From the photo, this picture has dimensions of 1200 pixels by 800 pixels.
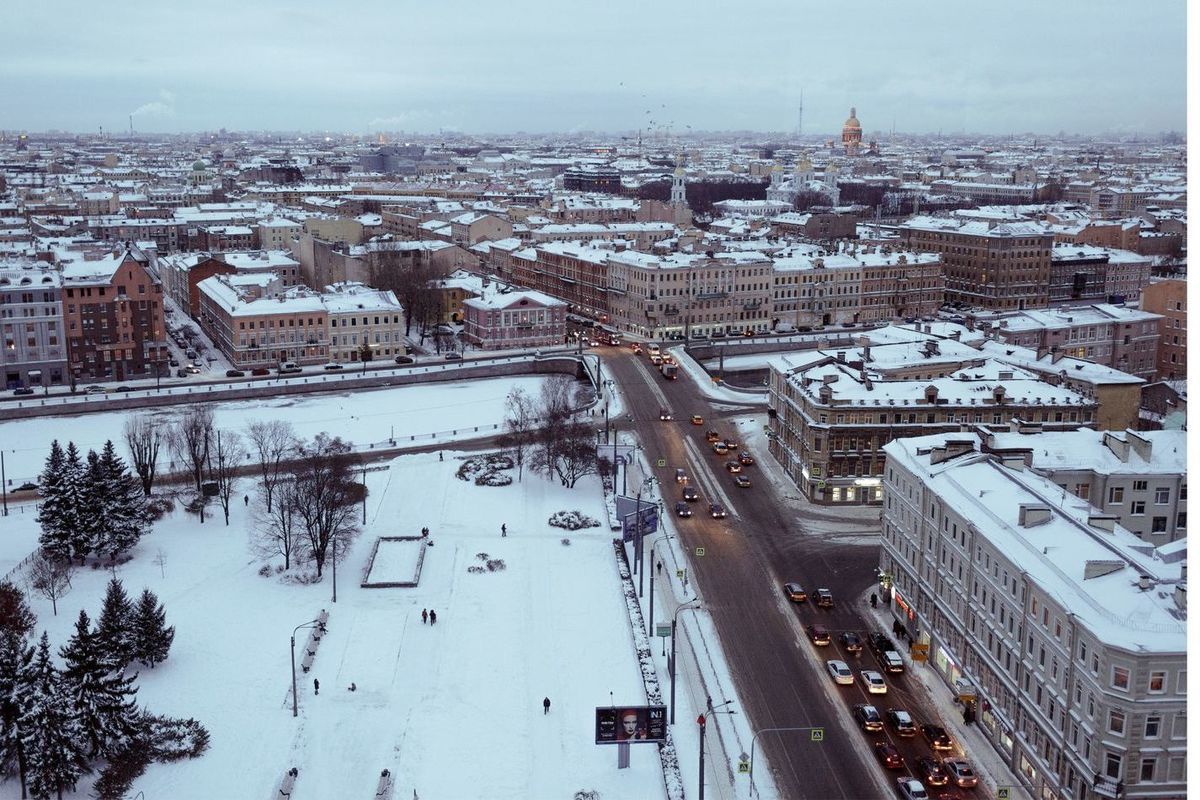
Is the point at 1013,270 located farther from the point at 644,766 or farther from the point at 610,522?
the point at 644,766

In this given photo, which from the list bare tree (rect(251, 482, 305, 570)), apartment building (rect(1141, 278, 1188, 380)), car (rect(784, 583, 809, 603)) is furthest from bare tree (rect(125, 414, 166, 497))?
apartment building (rect(1141, 278, 1188, 380))

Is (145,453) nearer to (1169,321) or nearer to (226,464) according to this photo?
(226,464)

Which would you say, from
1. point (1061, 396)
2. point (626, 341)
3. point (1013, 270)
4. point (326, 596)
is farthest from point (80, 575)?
point (1013, 270)

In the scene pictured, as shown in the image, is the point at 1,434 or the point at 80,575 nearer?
the point at 80,575

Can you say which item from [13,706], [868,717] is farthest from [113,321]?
[868,717]

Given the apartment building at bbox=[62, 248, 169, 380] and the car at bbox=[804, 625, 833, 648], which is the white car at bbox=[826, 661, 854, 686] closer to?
the car at bbox=[804, 625, 833, 648]

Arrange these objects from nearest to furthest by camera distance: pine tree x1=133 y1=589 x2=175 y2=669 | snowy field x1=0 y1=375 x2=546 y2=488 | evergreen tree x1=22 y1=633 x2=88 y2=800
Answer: evergreen tree x1=22 y1=633 x2=88 y2=800 → pine tree x1=133 y1=589 x2=175 y2=669 → snowy field x1=0 y1=375 x2=546 y2=488
